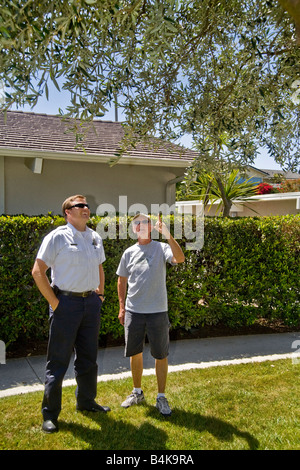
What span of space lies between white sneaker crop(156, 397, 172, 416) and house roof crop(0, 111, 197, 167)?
16.2ft

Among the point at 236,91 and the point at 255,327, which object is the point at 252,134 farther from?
the point at 255,327

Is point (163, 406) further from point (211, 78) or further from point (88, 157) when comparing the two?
point (88, 157)

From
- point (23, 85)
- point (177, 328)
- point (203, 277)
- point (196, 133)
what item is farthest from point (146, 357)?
point (23, 85)

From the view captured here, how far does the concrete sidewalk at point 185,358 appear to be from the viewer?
16.3ft

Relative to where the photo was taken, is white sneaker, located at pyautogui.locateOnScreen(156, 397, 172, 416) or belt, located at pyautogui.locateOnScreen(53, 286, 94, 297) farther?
white sneaker, located at pyautogui.locateOnScreen(156, 397, 172, 416)

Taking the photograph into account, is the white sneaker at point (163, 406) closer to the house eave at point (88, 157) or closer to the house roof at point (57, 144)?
the house eave at point (88, 157)

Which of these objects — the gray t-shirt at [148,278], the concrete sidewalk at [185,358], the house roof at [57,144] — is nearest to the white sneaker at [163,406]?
the gray t-shirt at [148,278]

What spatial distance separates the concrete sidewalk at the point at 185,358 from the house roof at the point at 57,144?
3.59 metres

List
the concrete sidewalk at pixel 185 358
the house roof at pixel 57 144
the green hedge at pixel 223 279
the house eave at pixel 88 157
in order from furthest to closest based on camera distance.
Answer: the house roof at pixel 57 144
the house eave at pixel 88 157
the green hedge at pixel 223 279
the concrete sidewalk at pixel 185 358

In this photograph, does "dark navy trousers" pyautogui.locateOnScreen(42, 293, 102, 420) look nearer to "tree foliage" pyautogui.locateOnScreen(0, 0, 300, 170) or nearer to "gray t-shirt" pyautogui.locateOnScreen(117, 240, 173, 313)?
"gray t-shirt" pyautogui.locateOnScreen(117, 240, 173, 313)

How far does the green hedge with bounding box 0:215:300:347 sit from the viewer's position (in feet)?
18.9

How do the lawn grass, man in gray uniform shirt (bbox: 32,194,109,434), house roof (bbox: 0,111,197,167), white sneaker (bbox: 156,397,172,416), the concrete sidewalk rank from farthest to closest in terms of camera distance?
1. house roof (bbox: 0,111,197,167)
2. the concrete sidewalk
3. white sneaker (bbox: 156,397,172,416)
4. man in gray uniform shirt (bbox: 32,194,109,434)
5. the lawn grass

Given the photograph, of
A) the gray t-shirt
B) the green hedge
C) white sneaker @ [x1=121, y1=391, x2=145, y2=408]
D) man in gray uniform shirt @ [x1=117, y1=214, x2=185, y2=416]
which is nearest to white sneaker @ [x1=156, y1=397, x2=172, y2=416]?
man in gray uniform shirt @ [x1=117, y1=214, x2=185, y2=416]

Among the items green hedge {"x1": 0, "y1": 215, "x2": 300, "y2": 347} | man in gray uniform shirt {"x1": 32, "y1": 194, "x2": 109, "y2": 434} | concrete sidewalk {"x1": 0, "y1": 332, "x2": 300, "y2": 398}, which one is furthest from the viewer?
green hedge {"x1": 0, "y1": 215, "x2": 300, "y2": 347}
